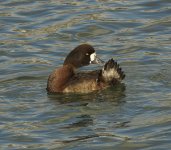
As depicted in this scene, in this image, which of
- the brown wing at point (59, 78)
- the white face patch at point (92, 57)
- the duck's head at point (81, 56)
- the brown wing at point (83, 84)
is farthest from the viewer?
the white face patch at point (92, 57)

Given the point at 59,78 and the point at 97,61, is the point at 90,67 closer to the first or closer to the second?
the point at 97,61

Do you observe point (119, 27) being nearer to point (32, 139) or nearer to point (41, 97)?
point (41, 97)

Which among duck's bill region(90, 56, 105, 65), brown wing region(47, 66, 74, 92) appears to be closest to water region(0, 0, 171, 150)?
brown wing region(47, 66, 74, 92)

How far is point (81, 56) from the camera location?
14.8 metres

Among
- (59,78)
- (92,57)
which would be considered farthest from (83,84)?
(92,57)

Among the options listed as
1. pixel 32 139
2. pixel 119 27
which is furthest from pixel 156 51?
pixel 32 139

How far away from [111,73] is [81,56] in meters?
0.72

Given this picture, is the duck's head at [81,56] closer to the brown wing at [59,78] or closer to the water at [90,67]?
the brown wing at [59,78]

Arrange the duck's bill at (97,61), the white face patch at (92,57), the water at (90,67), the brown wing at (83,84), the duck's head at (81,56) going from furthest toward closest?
the duck's bill at (97,61)
the white face patch at (92,57)
the duck's head at (81,56)
the brown wing at (83,84)
the water at (90,67)

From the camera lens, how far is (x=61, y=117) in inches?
497

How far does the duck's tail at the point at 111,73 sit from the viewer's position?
1433cm

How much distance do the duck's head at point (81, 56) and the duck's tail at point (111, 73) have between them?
0.58 metres

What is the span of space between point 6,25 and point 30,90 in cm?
475

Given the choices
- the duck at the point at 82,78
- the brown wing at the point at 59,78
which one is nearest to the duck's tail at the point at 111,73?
the duck at the point at 82,78
